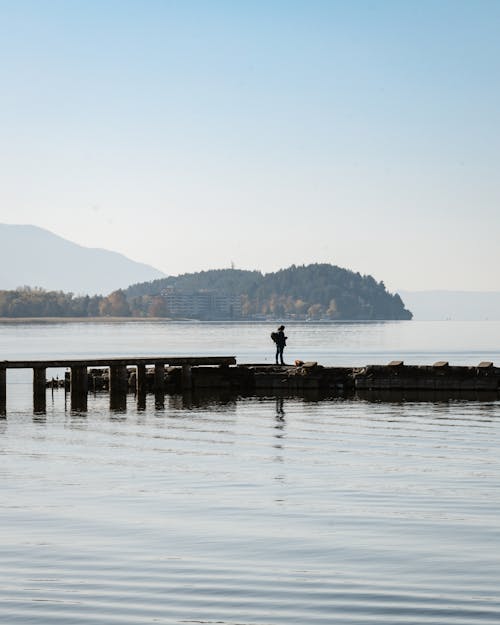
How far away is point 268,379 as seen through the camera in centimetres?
5553

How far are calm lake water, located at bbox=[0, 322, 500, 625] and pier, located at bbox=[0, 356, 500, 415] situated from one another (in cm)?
1615

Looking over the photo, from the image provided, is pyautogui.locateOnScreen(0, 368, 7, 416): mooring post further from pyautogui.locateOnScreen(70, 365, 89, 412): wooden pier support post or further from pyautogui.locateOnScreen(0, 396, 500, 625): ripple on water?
pyautogui.locateOnScreen(0, 396, 500, 625): ripple on water

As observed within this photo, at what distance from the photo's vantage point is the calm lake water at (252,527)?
13578 millimetres

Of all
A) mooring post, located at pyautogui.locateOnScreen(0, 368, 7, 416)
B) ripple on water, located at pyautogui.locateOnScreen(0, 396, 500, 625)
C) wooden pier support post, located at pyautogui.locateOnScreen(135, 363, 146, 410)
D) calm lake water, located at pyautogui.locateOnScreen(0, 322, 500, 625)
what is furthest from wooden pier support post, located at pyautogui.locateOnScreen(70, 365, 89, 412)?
ripple on water, located at pyautogui.locateOnScreen(0, 396, 500, 625)

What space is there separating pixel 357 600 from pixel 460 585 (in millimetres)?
1560

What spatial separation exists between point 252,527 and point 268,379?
3700 centimetres

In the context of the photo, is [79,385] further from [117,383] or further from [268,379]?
[268,379]

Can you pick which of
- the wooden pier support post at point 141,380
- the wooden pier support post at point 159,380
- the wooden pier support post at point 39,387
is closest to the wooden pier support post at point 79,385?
the wooden pier support post at point 39,387

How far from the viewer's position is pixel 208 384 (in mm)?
56406

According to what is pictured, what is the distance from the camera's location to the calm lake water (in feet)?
44.5

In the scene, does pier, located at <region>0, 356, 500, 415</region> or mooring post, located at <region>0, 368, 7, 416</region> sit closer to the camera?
mooring post, located at <region>0, 368, 7, 416</region>

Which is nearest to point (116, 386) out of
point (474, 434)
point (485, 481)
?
point (474, 434)

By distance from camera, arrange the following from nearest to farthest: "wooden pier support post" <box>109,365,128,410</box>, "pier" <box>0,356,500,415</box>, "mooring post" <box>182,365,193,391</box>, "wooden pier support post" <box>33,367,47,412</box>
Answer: "wooden pier support post" <box>33,367,47,412</box>
"pier" <box>0,356,500,415</box>
"wooden pier support post" <box>109,365,128,410</box>
"mooring post" <box>182,365,193,391</box>

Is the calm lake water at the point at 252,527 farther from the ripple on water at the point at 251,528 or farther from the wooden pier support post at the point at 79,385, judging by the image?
the wooden pier support post at the point at 79,385
